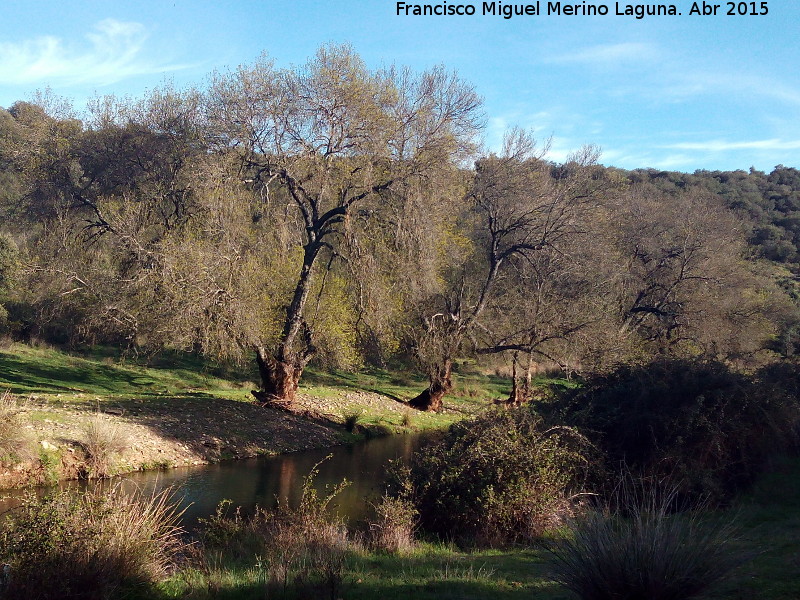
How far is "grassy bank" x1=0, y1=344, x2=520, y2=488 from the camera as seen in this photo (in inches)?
621

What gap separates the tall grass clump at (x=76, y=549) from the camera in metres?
6.38

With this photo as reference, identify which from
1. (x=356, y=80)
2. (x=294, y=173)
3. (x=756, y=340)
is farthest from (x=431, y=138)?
(x=756, y=340)

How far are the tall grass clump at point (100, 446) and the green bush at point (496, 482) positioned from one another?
7290 millimetres

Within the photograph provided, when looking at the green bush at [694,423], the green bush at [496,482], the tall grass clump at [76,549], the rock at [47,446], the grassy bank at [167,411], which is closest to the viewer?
the tall grass clump at [76,549]

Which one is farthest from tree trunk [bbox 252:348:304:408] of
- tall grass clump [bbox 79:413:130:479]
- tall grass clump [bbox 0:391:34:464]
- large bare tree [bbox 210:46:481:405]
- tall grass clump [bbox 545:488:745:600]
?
tall grass clump [bbox 545:488:745:600]

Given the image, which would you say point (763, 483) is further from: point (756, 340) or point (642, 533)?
point (756, 340)

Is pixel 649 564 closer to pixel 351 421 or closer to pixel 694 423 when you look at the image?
pixel 694 423

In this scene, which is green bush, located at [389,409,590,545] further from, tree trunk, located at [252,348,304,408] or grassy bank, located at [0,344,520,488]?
tree trunk, located at [252,348,304,408]

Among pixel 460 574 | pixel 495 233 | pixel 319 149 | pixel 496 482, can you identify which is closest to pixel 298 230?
pixel 319 149

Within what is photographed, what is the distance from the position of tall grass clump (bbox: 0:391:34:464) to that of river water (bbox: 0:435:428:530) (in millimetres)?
931

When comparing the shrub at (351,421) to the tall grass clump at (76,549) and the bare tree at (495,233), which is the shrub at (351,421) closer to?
the bare tree at (495,233)

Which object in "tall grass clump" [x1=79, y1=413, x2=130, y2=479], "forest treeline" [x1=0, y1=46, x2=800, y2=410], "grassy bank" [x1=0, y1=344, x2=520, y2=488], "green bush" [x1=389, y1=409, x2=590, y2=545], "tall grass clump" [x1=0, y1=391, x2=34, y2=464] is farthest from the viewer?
"forest treeline" [x1=0, y1=46, x2=800, y2=410]

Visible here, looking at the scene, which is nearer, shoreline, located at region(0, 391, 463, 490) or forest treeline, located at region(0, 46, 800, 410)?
shoreline, located at region(0, 391, 463, 490)

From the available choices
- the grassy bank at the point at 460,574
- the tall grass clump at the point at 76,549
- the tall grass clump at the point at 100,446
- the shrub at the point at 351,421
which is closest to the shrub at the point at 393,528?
the grassy bank at the point at 460,574
